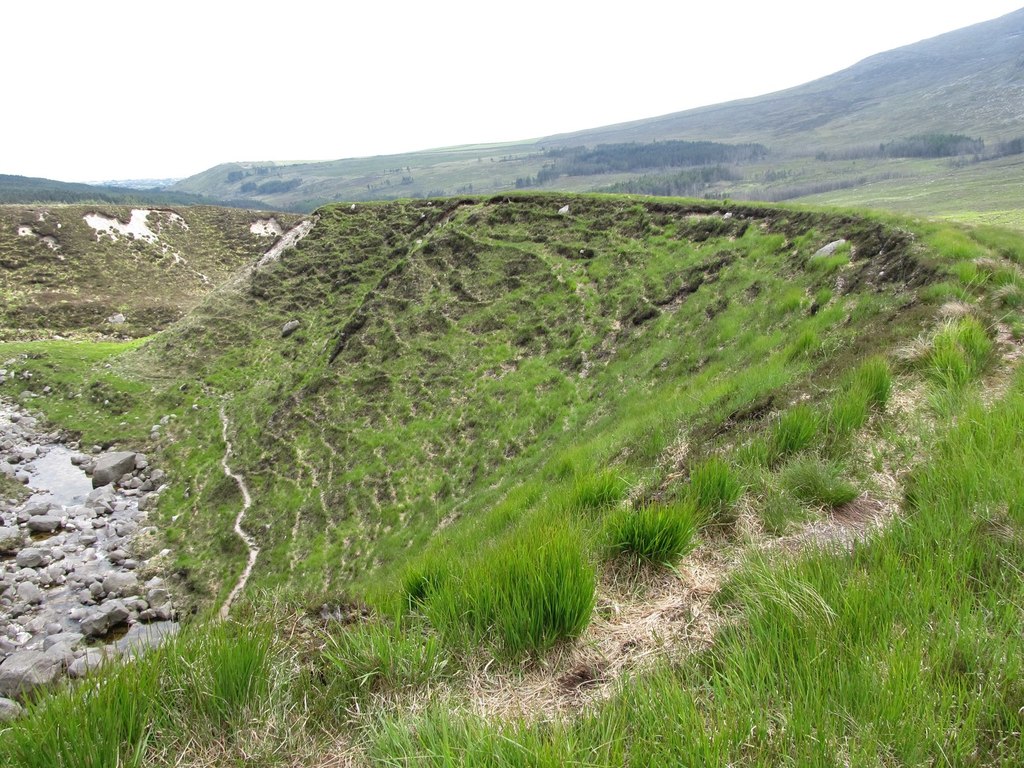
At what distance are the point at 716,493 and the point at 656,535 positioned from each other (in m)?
0.99

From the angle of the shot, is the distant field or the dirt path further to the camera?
the distant field

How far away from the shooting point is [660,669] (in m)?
2.64

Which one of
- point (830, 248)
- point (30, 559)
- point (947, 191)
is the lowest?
point (30, 559)

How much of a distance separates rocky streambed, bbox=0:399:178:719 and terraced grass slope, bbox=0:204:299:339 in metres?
34.6

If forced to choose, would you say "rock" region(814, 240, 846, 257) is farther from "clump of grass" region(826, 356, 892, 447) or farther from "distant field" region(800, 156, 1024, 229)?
"distant field" region(800, 156, 1024, 229)

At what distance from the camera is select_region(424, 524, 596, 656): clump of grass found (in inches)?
127

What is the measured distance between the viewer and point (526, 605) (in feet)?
10.7

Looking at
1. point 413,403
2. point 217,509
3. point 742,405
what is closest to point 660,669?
point 742,405

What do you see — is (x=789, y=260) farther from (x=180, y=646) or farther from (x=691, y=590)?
(x=180, y=646)

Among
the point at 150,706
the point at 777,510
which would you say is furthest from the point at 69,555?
the point at 777,510

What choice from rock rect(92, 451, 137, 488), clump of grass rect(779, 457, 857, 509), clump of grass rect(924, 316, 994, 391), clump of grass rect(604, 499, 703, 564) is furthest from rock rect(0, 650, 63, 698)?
rock rect(92, 451, 137, 488)

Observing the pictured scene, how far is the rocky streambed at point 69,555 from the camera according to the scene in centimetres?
1656

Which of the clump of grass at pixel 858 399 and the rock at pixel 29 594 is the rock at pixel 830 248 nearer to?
the clump of grass at pixel 858 399

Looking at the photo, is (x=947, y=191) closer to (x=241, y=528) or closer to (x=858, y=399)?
(x=858, y=399)
